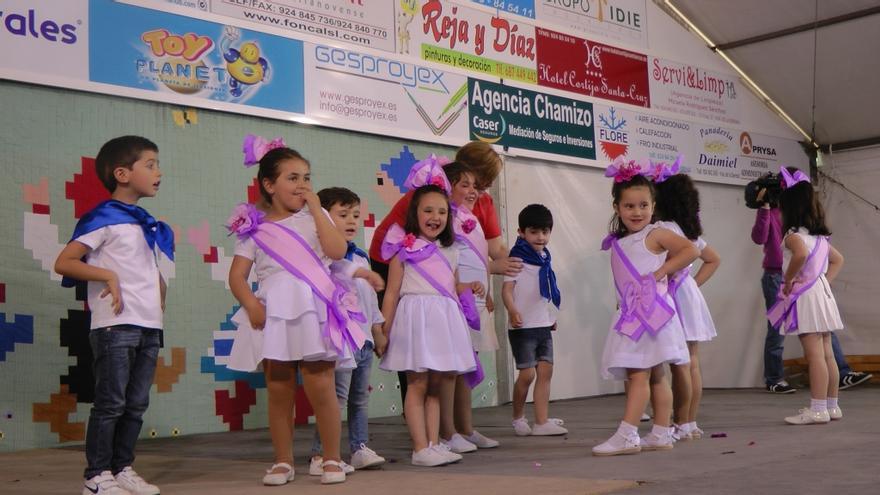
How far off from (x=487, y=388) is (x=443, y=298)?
2987 mm

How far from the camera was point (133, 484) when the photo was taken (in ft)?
10.7

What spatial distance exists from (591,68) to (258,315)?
199 inches

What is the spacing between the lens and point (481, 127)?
7.01 meters

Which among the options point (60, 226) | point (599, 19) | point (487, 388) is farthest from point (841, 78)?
point (60, 226)

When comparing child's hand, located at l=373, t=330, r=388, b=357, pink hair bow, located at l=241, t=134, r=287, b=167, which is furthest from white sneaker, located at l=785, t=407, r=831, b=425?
pink hair bow, located at l=241, t=134, r=287, b=167

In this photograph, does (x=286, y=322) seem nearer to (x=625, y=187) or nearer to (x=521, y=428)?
(x=625, y=187)

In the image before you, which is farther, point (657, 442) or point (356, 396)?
point (657, 442)

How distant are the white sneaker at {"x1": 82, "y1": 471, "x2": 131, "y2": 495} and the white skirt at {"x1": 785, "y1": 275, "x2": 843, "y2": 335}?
3435mm

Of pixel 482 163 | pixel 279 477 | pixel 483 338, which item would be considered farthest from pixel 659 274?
pixel 279 477

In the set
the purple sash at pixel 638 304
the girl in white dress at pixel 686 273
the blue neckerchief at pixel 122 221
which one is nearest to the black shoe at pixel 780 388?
the girl in white dress at pixel 686 273

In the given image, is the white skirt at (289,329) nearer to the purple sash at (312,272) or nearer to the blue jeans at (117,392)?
the purple sash at (312,272)

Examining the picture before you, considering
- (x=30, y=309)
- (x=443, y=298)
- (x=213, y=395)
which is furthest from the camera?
(x=213, y=395)

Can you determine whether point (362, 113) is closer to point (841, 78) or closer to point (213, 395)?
point (213, 395)

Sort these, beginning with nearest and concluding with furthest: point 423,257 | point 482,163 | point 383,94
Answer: point 423,257
point 482,163
point 383,94
